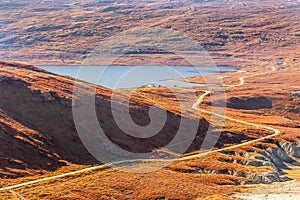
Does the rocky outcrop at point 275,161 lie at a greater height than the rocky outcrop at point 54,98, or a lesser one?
lesser

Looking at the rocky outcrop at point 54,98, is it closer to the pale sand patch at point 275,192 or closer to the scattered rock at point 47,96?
the scattered rock at point 47,96

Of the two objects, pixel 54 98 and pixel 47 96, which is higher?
pixel 47 96

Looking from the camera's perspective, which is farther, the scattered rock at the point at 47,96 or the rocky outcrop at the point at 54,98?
the rocky outcrop at the point at 54,98

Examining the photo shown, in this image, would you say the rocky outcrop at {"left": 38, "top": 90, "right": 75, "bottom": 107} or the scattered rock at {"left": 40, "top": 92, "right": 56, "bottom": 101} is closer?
the scattered rock at {"left": 40, "top": 92, "right": 56, "bottom": 101}

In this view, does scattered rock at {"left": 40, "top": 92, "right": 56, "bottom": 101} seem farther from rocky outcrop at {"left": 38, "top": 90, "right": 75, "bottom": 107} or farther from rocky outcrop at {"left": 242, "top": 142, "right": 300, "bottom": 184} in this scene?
rocky outcrop at {"left": 242, "top": 142, "right": 300, "bottom": 184}

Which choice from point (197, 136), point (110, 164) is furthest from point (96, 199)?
point (197, 136)

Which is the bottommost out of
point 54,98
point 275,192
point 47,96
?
point 275,192

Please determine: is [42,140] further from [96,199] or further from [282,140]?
[282,140]

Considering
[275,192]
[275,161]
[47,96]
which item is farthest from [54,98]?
[275,161]

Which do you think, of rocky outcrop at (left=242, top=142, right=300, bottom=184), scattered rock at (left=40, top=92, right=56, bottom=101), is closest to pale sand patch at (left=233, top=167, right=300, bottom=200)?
rocky outcrop at (left=242, top=142, right=300, bottom=184)

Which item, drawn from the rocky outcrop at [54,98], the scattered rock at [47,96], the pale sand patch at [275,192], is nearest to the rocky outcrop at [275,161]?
the pale sand patch at [275,192]

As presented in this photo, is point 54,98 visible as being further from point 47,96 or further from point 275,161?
point 275,161
